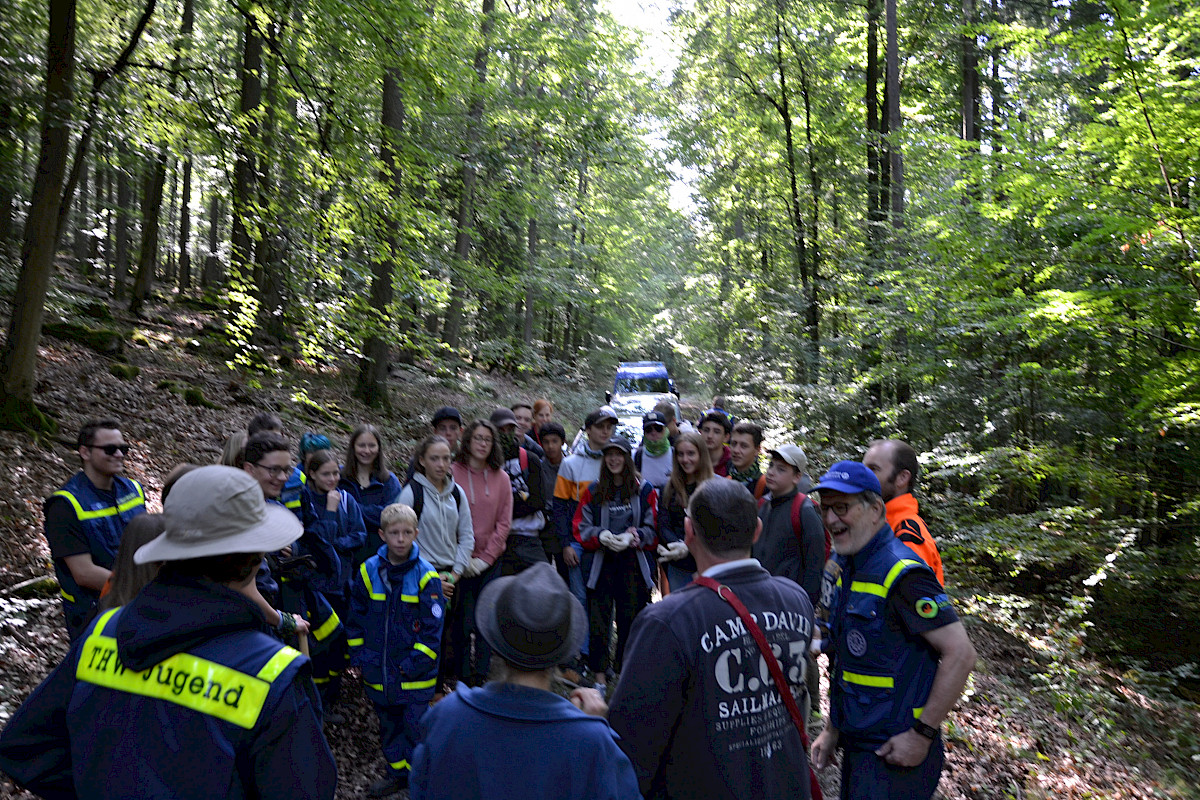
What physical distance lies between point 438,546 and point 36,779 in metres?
3.41

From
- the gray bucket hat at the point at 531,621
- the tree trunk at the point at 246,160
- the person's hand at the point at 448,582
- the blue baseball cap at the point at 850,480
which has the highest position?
the tree trunk at the point at 246,160

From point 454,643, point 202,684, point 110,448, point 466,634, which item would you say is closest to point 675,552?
point 466,634

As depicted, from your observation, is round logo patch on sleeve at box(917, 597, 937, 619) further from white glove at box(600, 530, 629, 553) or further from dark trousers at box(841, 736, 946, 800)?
white glove at box(600, 530, 629, 553)

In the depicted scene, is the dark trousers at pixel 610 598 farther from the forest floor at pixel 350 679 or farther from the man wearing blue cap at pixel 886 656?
the man wearing blue cap at pixel 886 656

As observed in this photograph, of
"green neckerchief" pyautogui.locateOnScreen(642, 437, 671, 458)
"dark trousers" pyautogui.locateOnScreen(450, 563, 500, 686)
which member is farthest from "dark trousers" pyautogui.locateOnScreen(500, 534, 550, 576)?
"green neckerchief" pyautogui.locateOnScreen(642, 437, 671, 458)

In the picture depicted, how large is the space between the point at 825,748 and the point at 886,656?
64 centimetres

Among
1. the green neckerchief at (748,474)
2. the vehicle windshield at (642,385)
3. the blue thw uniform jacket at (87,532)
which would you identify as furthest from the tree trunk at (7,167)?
the vehicle windshield at (642,385)

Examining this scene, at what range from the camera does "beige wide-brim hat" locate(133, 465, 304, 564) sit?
5.58ft

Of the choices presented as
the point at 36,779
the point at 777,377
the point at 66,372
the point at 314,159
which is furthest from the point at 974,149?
the point at 66,372

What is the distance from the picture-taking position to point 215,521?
5.73ft

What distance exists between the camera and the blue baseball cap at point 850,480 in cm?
289

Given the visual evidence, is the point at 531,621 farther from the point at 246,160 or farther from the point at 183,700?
the point at 246,160

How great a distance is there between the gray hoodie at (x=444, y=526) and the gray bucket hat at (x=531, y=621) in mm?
3390

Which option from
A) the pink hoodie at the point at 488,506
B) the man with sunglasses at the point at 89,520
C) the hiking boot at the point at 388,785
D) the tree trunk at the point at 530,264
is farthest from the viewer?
the tree trunk at the point at 530,264
